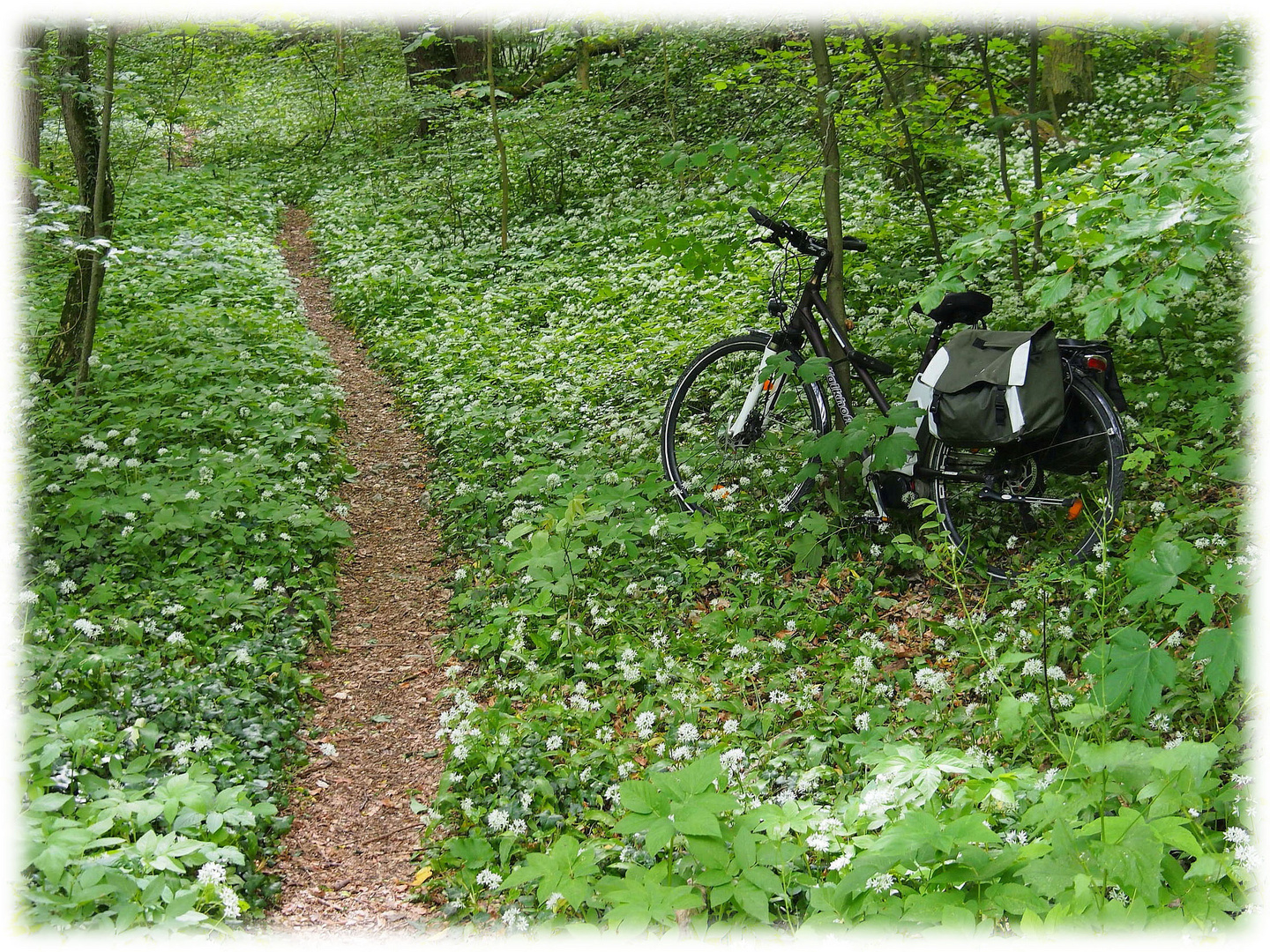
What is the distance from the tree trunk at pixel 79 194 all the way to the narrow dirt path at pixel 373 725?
2.54 metres

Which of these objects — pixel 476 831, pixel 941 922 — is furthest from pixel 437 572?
pixel 941 922

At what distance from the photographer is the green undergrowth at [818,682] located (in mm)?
2467

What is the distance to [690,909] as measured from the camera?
9.05ft

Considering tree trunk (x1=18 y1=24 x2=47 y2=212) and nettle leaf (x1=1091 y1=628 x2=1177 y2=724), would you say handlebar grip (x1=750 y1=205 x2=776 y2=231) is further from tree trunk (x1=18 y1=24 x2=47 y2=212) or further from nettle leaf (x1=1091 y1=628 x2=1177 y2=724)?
tree trunk (x1=18 y1=24 x2=47 y2=212)

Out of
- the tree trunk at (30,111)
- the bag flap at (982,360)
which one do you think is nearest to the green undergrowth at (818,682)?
the bag flap at (982,360)

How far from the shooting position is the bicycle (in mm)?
4270

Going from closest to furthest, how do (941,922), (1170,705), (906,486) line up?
(941,922)
(1170,705)
(906,486)

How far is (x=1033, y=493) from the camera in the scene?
177 inches

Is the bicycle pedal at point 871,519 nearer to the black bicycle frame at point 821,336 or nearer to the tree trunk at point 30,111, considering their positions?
the black bicycle frame at point 821,336

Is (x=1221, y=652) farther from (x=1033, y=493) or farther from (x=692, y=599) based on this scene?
(x=692, y=599)

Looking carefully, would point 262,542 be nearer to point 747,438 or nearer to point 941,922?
point 747,438

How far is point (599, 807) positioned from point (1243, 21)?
7.83 meters

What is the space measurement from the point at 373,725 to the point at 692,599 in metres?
1.81

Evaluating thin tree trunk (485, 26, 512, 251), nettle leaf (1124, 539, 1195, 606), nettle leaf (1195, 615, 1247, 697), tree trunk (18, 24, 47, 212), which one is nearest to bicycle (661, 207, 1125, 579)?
nettle leaf (1124, 539, 1195, 606)
